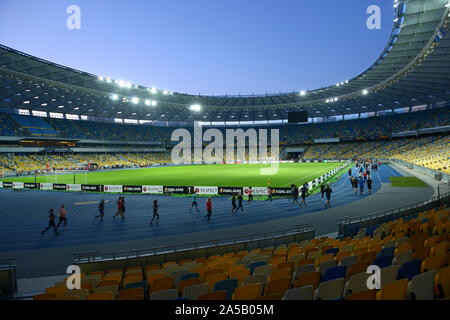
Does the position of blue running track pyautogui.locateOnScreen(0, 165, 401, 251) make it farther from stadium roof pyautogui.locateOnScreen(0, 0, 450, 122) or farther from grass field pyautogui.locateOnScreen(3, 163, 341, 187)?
stadium roof pyautogui.locateOnScreen(0, 0, 450, 122)

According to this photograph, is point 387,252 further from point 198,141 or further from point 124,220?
point 198,141

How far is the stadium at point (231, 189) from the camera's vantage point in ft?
19.4

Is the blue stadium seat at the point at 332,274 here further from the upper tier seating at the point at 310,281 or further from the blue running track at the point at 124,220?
the blue running track at the point at 124,220

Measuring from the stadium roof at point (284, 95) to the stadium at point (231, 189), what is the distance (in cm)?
34

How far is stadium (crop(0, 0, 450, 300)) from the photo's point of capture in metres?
5.92

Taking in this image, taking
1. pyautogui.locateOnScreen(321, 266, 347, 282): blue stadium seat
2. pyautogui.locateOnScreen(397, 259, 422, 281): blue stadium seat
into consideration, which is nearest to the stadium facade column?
pyautogui.locateOnScreen(321, 266, 347, 282): blue stadium seat

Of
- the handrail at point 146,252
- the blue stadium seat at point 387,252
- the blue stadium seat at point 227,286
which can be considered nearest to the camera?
the blue stadium seat at point 227,286

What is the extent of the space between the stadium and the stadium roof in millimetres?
342

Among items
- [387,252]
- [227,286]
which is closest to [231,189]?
[387,252]

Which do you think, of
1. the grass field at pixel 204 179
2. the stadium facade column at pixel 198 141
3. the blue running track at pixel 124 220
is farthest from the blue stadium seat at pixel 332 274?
the stadium facade column at pixel 198 141

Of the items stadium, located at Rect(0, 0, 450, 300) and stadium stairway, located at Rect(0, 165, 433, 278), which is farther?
stadium stairway, located at Rect(0, 165, 433, 278)

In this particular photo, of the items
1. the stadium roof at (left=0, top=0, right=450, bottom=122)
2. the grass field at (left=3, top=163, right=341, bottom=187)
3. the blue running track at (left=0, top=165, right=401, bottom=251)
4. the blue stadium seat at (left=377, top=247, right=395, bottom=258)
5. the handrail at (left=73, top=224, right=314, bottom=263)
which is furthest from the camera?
the grass field at (left=3, top=163, right=341, bottom=187)
